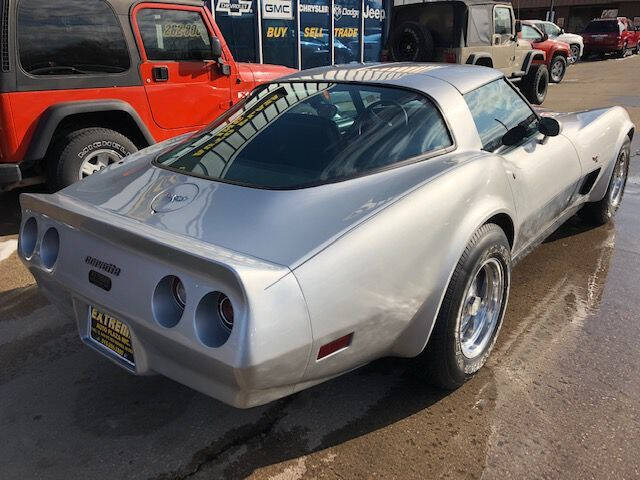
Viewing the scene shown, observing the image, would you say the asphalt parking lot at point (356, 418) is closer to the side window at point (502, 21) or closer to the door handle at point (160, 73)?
the door handle at point (160, 73)

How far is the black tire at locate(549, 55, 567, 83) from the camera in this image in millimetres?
15773

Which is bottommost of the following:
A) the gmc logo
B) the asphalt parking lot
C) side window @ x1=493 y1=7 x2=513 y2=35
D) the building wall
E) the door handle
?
the asphalt parking lot

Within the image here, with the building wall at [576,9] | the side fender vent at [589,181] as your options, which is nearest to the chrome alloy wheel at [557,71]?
the side fender vent at [589,181]

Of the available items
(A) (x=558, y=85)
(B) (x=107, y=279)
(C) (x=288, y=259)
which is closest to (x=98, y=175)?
(B) (x=107, y=279)

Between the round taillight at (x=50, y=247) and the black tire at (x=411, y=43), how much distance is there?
9147 mm

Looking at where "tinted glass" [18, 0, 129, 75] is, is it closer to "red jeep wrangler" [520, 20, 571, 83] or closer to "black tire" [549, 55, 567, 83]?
"red jeep wrangler" [520, 20, 571, 83]

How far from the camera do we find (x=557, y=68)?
1602 cm

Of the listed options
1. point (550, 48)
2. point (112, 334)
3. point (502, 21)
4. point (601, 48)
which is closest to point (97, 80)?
point (112, 334)

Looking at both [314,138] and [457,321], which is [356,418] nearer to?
[457,321]

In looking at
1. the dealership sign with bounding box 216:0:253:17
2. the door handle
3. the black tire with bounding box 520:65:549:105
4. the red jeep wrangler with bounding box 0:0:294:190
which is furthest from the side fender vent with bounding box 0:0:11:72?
the black tire with bounding box 520:65:549:105

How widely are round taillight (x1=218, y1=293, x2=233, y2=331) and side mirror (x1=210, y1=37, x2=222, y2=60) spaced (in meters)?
4.27

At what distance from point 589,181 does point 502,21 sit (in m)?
8.26

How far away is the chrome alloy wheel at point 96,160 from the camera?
4773 millimetres

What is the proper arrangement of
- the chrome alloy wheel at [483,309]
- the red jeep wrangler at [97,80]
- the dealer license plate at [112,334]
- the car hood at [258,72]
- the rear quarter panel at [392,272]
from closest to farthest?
the rear quarter panel at [392,272]
the dealer license plate at [112,334]
the chrome alloy wheel at [483,309]
the red jeep wrangler at [97,80]
the car hood at [258,72]
